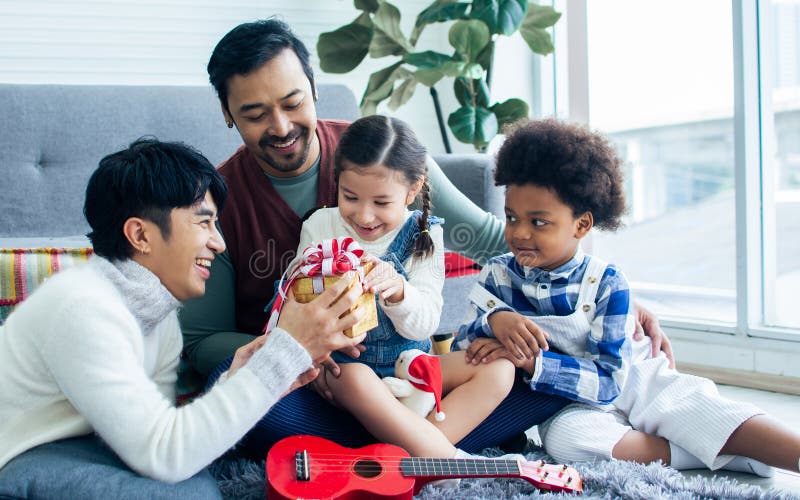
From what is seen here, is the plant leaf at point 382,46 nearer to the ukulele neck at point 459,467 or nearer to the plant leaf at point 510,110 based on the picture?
the plant leaf at point 510,110

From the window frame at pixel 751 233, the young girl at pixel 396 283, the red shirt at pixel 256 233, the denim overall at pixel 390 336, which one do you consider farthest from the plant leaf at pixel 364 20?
the denim overall at pixel 390 336

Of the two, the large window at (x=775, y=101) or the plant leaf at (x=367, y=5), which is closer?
the large window at (x=775, y=101)

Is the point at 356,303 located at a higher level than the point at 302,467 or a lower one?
higher

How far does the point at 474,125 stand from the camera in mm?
2957

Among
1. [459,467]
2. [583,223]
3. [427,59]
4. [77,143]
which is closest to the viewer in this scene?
[459,467]

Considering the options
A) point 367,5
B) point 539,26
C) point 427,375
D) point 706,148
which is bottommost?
point 427,375

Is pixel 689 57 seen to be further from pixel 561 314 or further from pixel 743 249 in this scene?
pixel 561 314

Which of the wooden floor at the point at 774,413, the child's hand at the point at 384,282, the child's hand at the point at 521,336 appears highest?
the child's hand at the point at 384,282

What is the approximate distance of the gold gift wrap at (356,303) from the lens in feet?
4.31

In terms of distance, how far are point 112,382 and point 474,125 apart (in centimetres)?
213

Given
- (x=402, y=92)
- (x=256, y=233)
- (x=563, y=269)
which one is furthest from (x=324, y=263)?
(x=402, y=92)

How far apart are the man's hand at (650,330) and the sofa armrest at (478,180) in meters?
0.69

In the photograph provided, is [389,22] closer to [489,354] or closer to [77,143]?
[77,143]

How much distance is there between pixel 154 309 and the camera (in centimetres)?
125
